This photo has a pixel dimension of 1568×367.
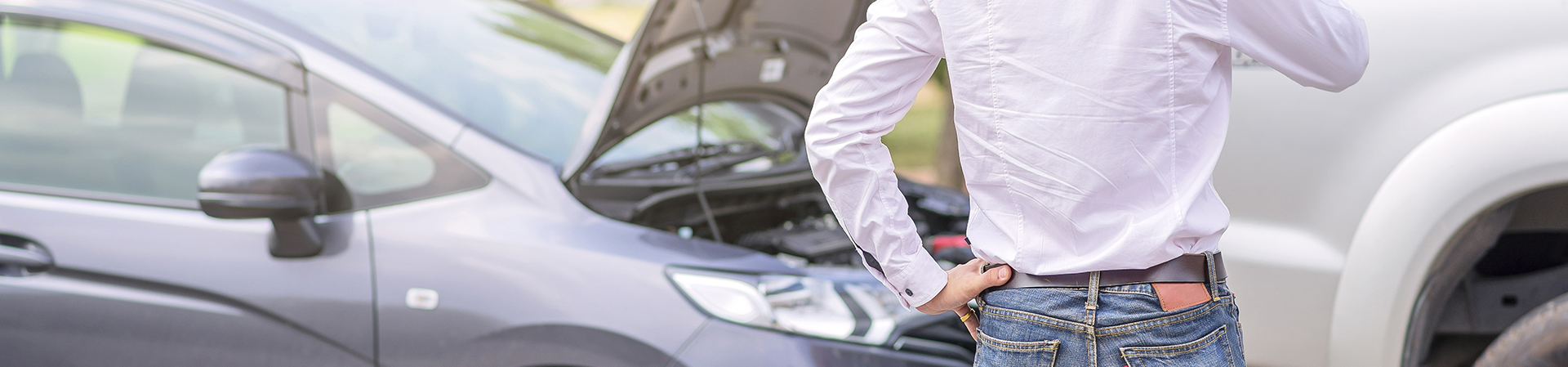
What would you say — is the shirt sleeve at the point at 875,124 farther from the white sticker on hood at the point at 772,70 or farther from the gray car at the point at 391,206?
the white sticker on hood at the point at 772,70

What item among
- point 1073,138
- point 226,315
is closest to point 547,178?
point 226,315

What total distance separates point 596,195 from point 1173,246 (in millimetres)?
1399

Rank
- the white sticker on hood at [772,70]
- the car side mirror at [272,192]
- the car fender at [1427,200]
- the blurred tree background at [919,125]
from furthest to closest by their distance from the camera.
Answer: the blurred tree background at [919,125] < the white sticker on hood at [772,70] < the car side mirror at [272,192] < the car fender at [1427,200]

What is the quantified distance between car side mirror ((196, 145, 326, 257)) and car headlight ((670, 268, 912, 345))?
2.55 feet

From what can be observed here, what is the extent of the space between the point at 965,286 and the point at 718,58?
1301 mm

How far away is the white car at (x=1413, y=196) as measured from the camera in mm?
1756

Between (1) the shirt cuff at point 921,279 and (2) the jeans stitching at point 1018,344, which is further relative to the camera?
(1) the shirt cuff at point 921,279

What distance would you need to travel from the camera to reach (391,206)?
7.70ft

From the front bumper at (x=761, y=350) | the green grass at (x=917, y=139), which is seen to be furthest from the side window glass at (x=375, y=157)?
the green grass at (x=917, y=139)

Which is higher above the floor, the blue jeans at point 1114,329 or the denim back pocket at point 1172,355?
the blue jeans at point 1114,329

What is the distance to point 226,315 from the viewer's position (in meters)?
2.33

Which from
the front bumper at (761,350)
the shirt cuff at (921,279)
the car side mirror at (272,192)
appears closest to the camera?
the shirt cuff at (921,279)

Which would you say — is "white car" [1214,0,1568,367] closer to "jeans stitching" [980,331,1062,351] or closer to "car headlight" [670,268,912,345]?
"car headlight" [670,268,912,345]

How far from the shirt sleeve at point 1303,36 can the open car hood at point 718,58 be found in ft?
4.42
